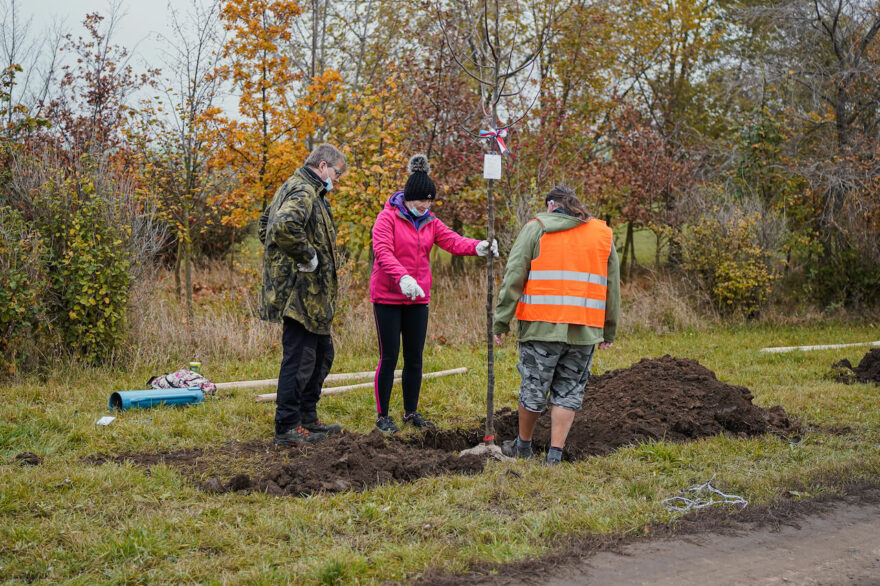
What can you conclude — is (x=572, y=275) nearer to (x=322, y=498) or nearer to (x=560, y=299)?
(x=560, y=299)

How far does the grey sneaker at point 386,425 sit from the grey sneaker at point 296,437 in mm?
563

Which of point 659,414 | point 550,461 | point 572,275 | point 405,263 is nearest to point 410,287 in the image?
point 405,263

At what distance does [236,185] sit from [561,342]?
8550 millimetres

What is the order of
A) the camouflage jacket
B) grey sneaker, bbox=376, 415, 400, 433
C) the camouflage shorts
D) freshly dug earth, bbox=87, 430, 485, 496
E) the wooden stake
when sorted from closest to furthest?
freshly dug earth, bbox=87, 430, 485, 496, the camouflage shorts, the camouflage jacket, grey sneaker, bbox=376, 415, 400, 433, the wooden stake

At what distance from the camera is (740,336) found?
36.3ft

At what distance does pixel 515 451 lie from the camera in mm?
5523

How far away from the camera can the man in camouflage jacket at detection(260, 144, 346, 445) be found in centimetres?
537

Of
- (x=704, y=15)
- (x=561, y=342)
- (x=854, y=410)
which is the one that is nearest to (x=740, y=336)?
(x=854, y=410)

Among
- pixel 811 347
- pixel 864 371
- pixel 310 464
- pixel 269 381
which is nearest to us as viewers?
pixel 310 464

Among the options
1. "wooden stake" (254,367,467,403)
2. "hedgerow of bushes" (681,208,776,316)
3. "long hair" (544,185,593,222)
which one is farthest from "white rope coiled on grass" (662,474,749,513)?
"hedgerow of bushes" (681,208,776,316)

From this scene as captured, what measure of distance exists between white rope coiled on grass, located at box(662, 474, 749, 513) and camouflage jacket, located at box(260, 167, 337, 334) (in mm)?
2759

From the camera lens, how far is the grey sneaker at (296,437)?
564 centimetres

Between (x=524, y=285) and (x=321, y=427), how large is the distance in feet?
6.94

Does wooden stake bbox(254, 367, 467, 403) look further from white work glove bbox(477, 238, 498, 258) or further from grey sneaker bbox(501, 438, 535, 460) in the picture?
white work glove bbox(477, 238, 498, 258)
